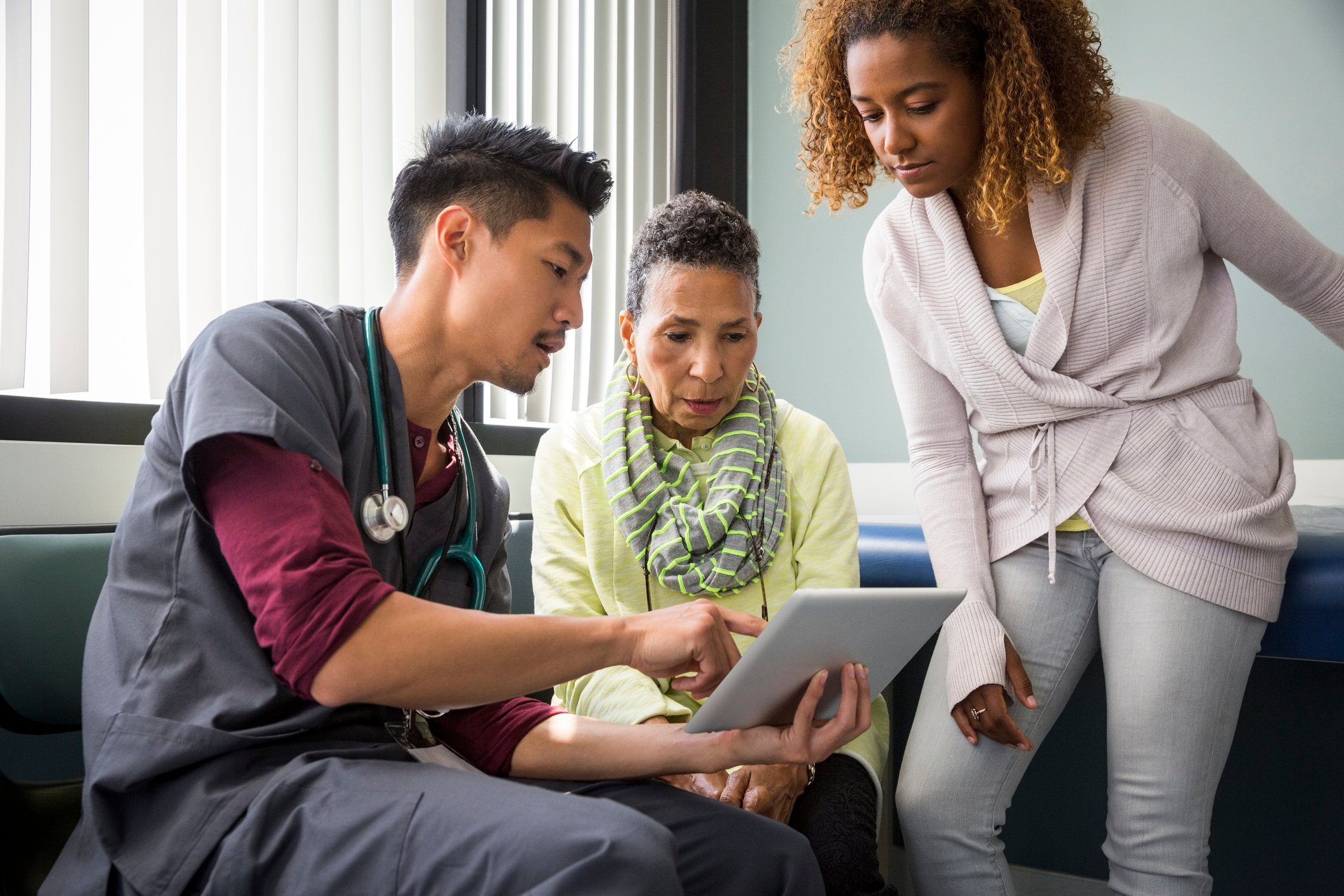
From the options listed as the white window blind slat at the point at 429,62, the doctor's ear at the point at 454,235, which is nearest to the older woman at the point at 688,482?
the doctor's ear at the point at 454,235

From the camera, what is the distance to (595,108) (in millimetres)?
2969

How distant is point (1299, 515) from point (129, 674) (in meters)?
1.92

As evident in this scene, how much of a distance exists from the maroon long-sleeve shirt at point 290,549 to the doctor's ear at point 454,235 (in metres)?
0.36

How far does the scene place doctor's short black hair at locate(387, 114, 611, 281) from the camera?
4.17 ft

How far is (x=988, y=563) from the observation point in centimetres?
153

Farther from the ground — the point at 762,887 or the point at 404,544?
the point at 404,544

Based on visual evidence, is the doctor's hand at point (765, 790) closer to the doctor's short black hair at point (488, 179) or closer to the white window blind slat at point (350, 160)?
the doctor's short black hair at point (488, 179)

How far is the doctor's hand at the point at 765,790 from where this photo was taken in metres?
1.39

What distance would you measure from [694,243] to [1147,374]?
678mm

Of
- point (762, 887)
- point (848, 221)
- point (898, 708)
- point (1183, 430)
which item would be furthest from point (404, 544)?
point (848, 221)

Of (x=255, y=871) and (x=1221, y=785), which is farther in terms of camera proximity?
(x=1221, y=785)

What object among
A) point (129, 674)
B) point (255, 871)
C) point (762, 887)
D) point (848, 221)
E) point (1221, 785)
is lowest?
point (1221, 785)

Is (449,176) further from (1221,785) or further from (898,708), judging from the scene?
(1221,785)

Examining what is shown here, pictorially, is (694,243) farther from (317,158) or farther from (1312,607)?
(1312,607)
